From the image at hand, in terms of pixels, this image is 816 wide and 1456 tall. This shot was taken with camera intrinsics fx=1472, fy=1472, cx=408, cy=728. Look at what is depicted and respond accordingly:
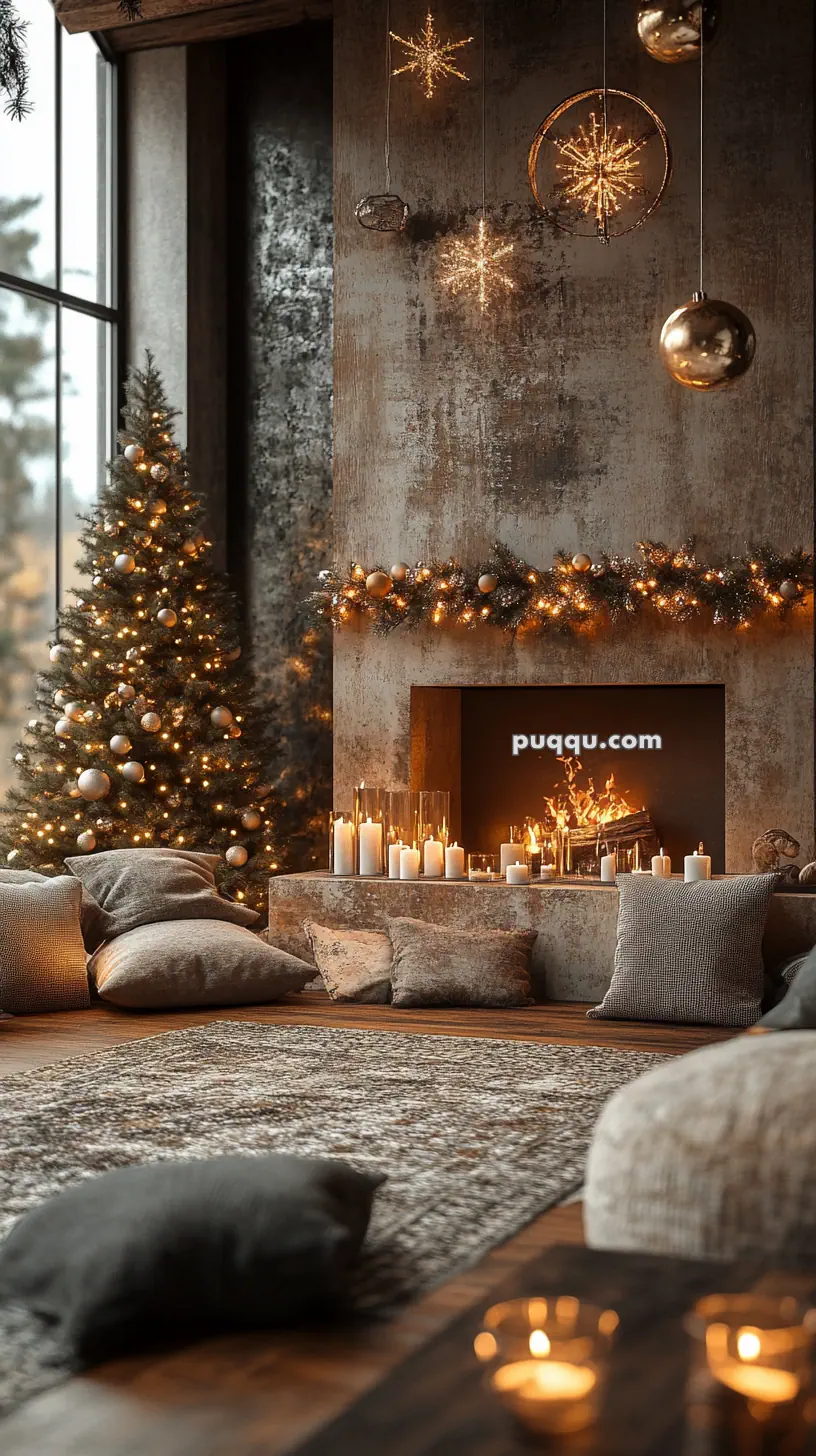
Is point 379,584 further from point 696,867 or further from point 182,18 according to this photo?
point 182,18

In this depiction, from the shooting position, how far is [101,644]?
24.8 feet

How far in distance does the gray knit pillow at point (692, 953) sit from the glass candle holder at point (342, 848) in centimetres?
154

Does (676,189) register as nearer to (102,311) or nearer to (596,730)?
(596,730)

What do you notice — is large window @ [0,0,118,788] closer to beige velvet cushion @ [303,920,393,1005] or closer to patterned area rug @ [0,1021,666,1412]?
beige velvet cushion @ [303,920,393,1005]

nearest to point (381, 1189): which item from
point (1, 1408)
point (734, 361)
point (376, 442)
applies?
point (1, 1408)

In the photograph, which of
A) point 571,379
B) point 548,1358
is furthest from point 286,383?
point 548,1358

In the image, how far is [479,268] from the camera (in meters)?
7.75

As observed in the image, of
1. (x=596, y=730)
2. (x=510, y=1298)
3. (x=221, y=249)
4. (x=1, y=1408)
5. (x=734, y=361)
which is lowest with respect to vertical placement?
(x=1, y=1408)

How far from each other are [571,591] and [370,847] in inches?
67.7

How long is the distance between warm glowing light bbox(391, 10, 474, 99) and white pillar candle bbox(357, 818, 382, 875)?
4.04 m

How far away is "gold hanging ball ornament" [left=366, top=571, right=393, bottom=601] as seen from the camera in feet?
25.3

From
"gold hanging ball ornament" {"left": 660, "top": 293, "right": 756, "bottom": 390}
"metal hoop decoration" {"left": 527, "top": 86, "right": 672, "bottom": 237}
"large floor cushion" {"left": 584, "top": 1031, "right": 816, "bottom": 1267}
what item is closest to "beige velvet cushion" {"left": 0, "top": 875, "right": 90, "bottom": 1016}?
"gold hanging ball ornament" {"left": 660, "top": 293, "right": 756, "bottom": 390}

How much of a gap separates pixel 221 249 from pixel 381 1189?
736 cm

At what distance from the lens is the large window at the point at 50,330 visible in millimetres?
8281
